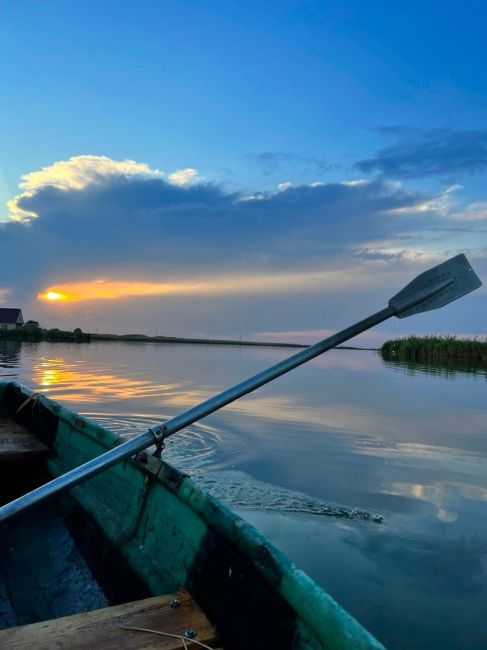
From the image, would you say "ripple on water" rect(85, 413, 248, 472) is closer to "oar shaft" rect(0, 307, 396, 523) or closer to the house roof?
"oar shaft" rect(0, 307, 396, 523)

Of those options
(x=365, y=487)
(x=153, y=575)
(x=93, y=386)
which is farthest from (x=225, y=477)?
(x=93, y=386)

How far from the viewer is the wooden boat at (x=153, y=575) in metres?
1.99

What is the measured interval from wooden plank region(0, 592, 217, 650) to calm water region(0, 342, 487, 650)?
1.81m

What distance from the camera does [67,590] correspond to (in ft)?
11.3

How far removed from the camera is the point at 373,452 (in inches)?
351

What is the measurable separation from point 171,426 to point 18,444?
3106 mm

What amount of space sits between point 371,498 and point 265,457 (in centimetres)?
231

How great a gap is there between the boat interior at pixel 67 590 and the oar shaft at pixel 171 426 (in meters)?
0.14

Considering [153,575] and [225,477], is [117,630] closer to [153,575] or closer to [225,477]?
[153,575]

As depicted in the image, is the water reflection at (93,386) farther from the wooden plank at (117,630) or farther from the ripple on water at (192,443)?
the wooden plank at (117,630)

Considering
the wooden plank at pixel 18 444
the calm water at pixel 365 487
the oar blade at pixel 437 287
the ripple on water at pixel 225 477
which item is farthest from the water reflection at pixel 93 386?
the oar blade at pixel 437 287

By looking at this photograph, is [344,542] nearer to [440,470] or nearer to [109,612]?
[109,612]

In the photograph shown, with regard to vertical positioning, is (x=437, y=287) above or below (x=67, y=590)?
above

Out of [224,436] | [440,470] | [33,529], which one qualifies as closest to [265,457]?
[224,436]
